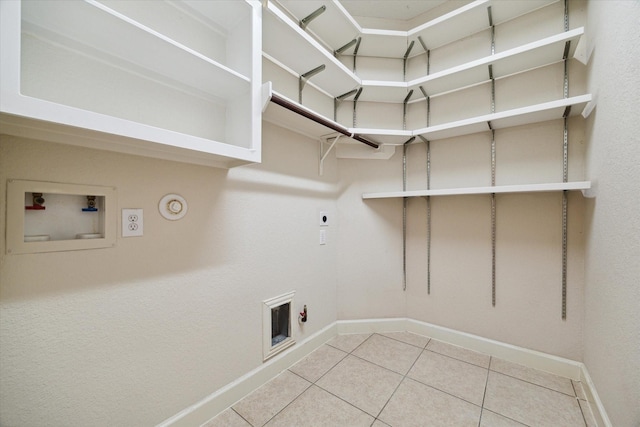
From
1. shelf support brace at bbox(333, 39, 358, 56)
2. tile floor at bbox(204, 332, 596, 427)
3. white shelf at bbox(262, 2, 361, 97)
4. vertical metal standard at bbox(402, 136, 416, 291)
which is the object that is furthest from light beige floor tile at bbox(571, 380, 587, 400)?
shelf support brace at bbox(333, 39, 358, 56)

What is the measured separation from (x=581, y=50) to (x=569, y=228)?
120 centimetres

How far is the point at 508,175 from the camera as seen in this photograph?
190 centimetres

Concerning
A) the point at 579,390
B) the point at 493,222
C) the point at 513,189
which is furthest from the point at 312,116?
the point at 579,390

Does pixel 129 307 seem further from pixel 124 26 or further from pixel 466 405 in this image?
pixel 466 405

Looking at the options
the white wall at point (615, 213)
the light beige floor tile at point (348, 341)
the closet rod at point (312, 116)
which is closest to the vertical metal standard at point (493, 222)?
the white wall at point (615, 213)

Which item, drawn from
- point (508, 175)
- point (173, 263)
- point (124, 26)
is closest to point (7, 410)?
point (173, 263)

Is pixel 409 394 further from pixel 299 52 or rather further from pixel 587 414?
pixel 299 52

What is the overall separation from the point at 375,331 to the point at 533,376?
3.88 ft

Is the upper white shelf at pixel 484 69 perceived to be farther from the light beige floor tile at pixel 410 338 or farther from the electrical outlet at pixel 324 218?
the light beige floor tile at pixel 410 338

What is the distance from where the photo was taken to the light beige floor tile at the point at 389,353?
1.87 metres

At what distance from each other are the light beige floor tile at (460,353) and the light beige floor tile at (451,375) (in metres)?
0.06

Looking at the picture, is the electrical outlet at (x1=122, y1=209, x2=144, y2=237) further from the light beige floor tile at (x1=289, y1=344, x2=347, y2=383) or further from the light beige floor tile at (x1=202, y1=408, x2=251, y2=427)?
the light beige floor tile at (x1=289, y1=344, x2=347, y2=383)

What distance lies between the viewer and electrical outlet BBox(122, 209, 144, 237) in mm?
1108

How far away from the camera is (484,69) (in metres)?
1.78
